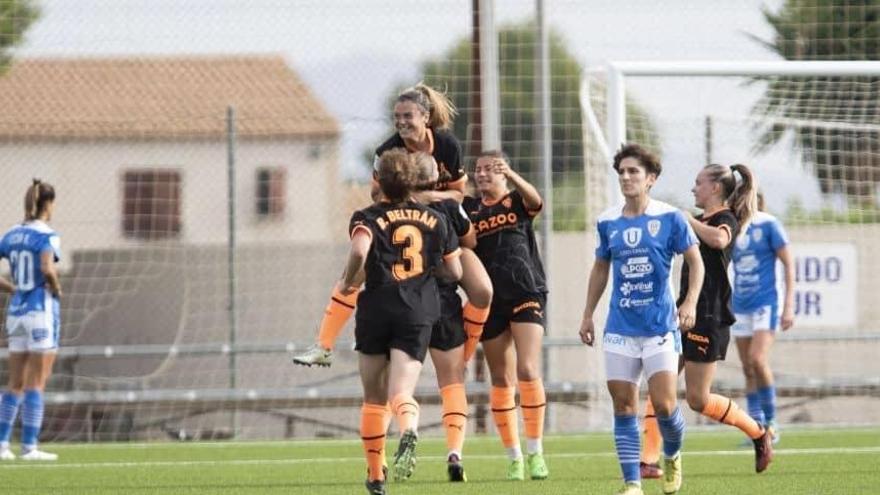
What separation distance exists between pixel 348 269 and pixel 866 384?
1037 cm

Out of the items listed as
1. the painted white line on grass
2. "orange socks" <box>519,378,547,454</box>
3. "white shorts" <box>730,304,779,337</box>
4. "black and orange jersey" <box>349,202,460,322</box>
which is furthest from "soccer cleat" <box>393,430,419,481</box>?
"white shorts" <box>730,304,779,337</box>

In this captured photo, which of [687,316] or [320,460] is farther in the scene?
[320,460]

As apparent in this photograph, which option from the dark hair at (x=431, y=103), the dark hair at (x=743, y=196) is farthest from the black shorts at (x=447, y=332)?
the dark hair at (x=743, y=196)

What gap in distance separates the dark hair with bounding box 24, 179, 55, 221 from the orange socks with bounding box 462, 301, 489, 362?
4.30 m

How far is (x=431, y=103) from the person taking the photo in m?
10.3

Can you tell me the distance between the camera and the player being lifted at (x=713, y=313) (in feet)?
34.8

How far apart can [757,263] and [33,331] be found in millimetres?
5602

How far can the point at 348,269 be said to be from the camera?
28.8 feet

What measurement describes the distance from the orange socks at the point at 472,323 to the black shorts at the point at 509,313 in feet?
0.81

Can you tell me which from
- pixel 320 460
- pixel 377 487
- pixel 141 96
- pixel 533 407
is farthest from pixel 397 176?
pixel 141 96

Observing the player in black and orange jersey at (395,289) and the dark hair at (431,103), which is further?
the dark hair at (431,103)

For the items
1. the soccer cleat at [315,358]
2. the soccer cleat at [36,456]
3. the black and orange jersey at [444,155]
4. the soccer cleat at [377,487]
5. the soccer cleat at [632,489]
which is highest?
the black and orange jersey at [444,155]

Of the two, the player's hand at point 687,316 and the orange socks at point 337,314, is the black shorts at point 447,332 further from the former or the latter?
the player's hand at point 687,316

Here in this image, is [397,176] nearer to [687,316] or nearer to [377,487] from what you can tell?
[377,487]
